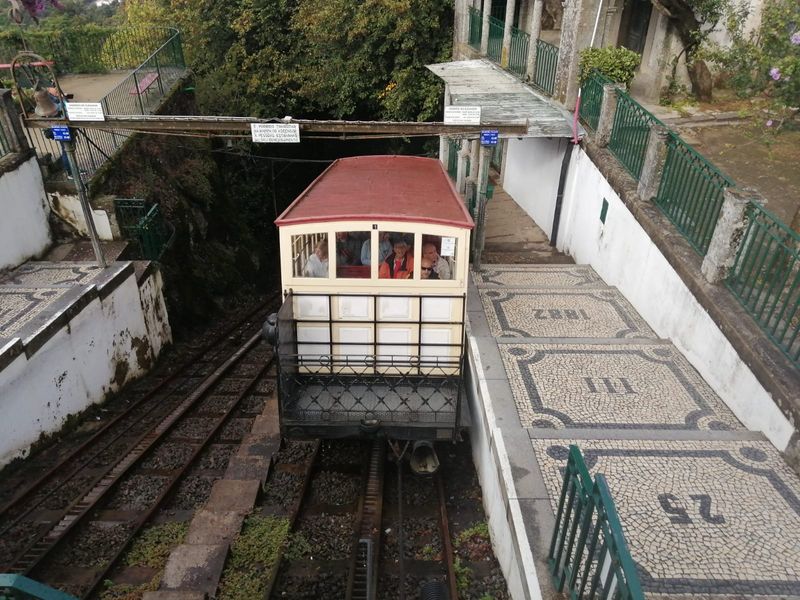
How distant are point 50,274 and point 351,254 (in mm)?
5722

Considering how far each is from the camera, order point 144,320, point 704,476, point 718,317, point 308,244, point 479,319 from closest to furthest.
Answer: point 704,476
point 718,317
point 308,244
point 479,319
point 144,320

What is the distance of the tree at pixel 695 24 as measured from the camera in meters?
10.8

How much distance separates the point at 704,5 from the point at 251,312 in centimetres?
1152

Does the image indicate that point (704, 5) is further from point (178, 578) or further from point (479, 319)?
point (178, 578)

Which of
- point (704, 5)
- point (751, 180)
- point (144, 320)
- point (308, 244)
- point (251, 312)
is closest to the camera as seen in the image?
point (308, 244)

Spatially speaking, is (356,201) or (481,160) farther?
(481,160)

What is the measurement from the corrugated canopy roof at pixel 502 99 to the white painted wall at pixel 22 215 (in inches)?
315

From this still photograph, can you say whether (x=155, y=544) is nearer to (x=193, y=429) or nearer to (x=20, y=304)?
(x=193, y=429)

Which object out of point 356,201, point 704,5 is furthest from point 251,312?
point 704,5

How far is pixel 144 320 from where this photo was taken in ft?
32.3

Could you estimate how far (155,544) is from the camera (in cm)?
597

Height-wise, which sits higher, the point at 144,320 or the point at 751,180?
the point at 751,180

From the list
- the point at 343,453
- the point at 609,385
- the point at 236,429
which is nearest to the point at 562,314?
the point at 609,385

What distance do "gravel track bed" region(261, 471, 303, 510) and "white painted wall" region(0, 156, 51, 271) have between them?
19.7 ft
